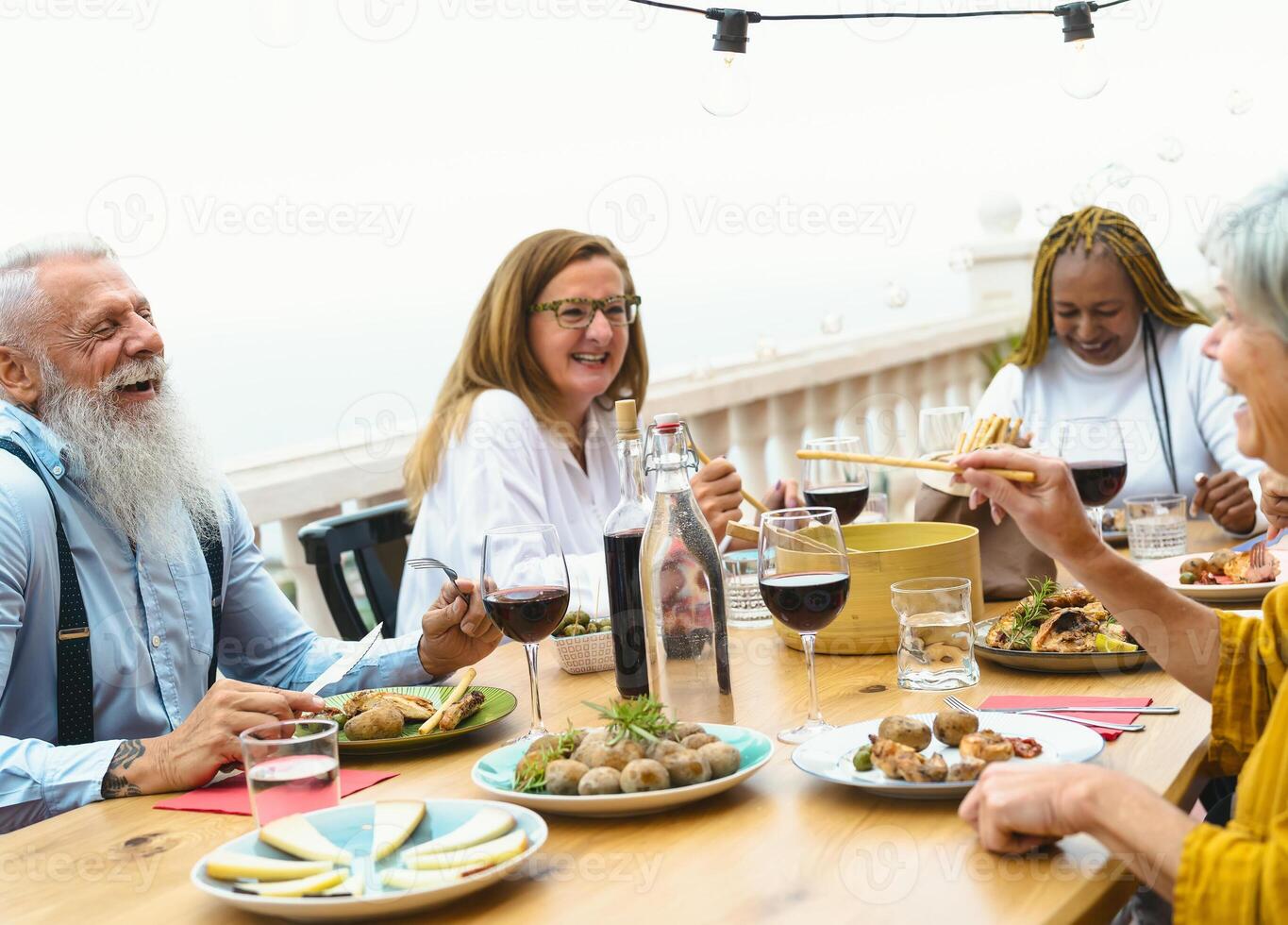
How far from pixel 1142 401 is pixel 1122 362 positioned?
0.13m

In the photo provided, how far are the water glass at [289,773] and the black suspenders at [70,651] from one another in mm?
809

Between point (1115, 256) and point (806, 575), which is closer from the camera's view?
point (806, 575)

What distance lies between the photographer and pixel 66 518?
6.28 ft

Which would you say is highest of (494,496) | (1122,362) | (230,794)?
(1122,362)

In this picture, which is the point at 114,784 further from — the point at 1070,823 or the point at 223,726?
the point at 1070,823

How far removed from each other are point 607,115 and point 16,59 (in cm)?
201

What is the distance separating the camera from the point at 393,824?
3.75 feet

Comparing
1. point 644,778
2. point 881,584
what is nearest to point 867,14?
point 881,584

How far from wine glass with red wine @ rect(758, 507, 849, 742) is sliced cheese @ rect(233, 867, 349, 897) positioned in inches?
22.5

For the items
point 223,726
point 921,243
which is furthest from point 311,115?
point 921,243

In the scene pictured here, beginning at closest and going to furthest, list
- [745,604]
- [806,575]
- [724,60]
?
[806,575]
[745,604]
[724,60]

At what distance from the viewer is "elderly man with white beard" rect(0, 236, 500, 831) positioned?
1836mm

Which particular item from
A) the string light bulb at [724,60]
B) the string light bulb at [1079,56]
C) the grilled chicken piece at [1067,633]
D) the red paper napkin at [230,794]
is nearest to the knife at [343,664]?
the red paper napkin at [230,794]

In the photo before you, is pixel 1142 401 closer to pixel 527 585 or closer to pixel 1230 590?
pixel 1230 590
